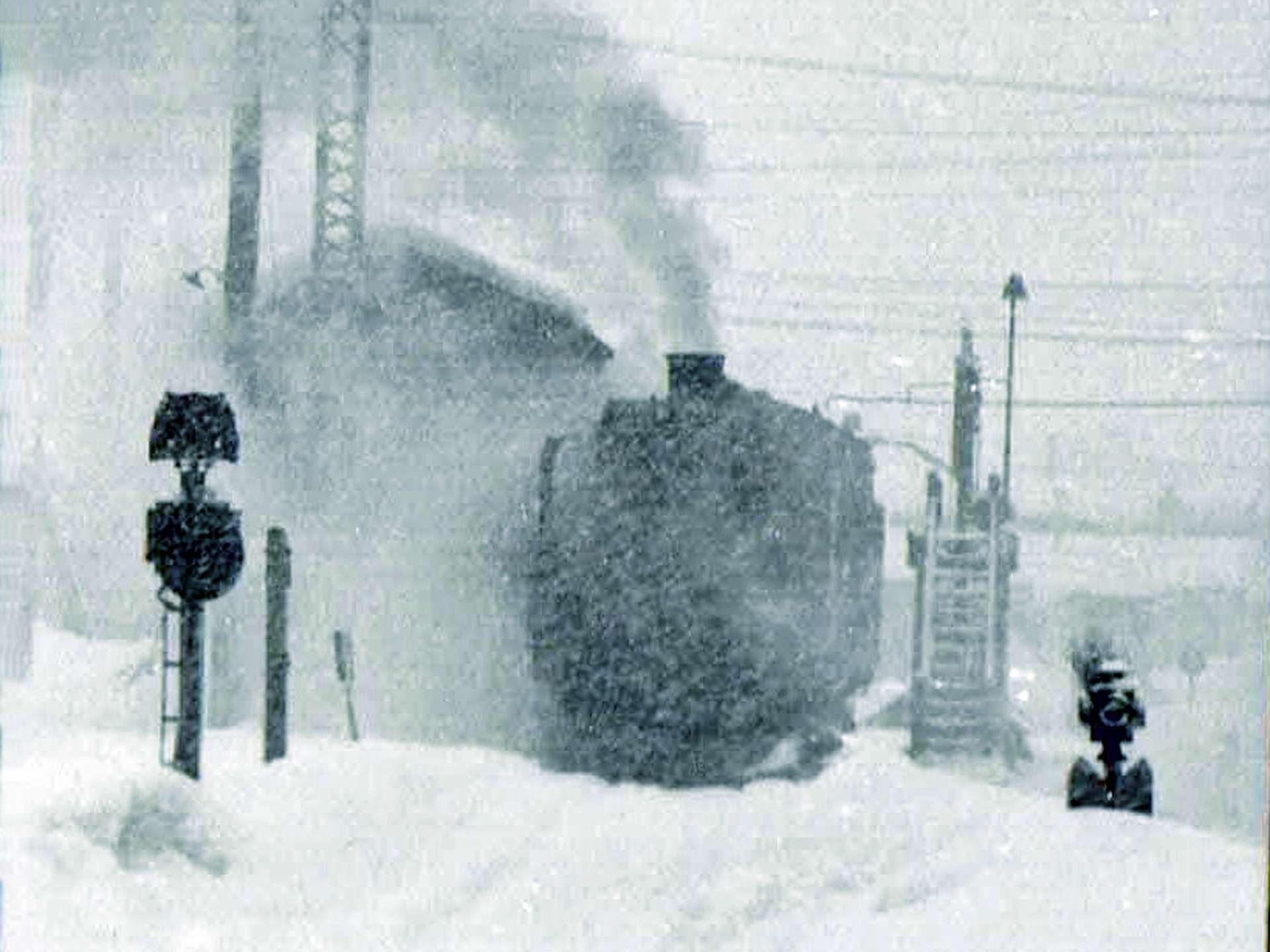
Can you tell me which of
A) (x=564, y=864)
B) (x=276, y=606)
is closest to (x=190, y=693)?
(x=276, y=606)

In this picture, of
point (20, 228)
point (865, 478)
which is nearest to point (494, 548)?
point (865, 478)

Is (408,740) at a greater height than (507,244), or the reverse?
(507,244)

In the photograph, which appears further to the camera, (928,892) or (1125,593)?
(1125,593)

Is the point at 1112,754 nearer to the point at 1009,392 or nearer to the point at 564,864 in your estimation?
the point at 564,864

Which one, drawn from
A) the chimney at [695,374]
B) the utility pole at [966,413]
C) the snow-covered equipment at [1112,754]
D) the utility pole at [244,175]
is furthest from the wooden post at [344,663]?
the utility pole at [966,413]

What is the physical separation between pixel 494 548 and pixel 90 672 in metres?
6.82

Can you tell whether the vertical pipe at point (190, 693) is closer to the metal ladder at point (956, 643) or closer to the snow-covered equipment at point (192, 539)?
the snow-covered equipment at point (192, 539)

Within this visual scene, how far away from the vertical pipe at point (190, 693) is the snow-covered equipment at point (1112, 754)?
833 cm

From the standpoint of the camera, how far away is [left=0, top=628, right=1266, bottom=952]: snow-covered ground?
8.51m

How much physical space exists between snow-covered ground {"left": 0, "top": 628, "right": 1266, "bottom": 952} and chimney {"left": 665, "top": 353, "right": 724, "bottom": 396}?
244 inches

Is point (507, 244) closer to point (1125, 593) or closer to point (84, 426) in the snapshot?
point (84, 426)

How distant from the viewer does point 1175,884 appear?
8188 millimetres

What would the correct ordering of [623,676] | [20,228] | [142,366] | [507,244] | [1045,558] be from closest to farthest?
[20,228] → [623,676] → [142,366] → [507,244] → [1045,558]

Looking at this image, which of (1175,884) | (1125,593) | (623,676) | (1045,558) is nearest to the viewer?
(1175,884)
